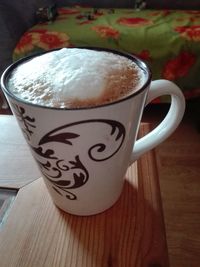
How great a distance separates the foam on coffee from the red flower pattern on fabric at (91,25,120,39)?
2.89 feet

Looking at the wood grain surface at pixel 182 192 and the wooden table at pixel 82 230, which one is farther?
the wood grain surface at pixel 182 192

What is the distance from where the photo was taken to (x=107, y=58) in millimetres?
302

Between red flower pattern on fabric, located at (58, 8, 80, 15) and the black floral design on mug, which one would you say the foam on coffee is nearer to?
the black floral design on mug

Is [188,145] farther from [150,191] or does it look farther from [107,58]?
[107,58]

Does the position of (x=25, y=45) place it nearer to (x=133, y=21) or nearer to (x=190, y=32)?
(x=133, y=21)

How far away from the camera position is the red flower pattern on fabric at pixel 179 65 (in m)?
1.13

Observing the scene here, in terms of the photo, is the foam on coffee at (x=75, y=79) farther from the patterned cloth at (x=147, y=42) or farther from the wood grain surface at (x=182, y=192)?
the patterned cloth at (x=147, y=42)

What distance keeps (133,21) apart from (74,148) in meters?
1.16

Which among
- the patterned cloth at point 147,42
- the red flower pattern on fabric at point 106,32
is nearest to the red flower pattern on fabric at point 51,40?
the patterned cloth at point 147,42

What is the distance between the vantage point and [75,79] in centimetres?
27

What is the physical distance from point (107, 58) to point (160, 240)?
0.21 meters

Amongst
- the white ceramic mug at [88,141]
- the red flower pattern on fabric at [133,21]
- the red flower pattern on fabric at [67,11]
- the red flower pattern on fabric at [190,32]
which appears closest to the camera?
the white ceramic mug at [88,141]

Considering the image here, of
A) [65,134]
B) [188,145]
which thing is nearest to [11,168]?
[65,134]

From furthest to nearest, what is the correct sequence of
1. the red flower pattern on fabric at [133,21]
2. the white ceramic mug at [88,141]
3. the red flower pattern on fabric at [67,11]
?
the red flower pattern on fabric at [67,11]
the red flower pattern on fabric at [133,21]
the white ceramic mug at [88,141]
